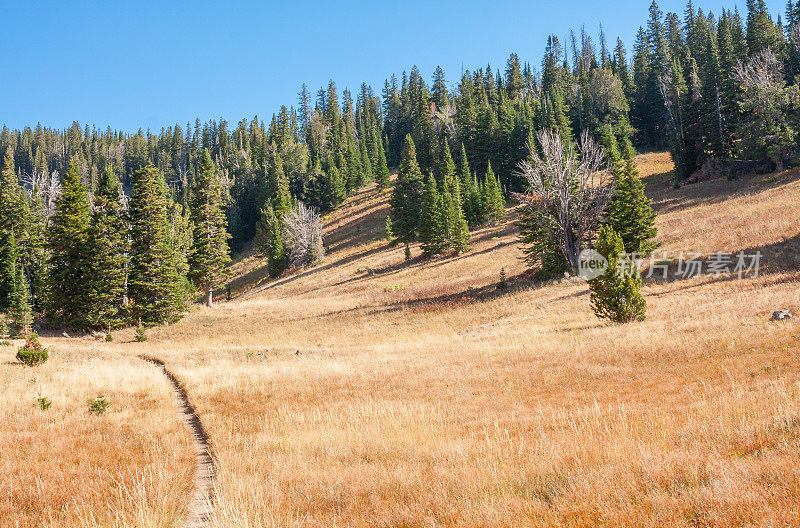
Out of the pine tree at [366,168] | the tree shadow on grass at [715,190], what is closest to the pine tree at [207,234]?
the tree shadow on grass at [715,190]

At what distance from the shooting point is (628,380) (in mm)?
13203

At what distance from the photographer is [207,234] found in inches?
1991

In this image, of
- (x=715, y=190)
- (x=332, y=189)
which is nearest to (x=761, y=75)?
(x=715, y=190)

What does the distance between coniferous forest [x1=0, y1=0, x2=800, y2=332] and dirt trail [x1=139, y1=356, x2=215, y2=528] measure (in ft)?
101

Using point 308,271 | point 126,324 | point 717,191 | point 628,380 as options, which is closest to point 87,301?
point 126,324

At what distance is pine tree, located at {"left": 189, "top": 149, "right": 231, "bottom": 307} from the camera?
49.8m

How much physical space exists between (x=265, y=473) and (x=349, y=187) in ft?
342

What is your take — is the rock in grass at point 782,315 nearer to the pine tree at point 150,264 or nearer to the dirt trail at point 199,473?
the dirt trail at point 199,473

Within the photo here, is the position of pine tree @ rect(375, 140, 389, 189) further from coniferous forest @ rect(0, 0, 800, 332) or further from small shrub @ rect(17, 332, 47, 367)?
small shrub @ rect(17, 332, 47, 367)

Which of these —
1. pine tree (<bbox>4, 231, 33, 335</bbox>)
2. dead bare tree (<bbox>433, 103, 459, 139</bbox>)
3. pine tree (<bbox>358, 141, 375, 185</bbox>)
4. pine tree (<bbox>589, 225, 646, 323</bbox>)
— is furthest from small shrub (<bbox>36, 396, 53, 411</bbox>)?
pine tree (<bbox>358, 141, 375, 185</bbox>)

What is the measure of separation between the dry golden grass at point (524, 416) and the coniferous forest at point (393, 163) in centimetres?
1140

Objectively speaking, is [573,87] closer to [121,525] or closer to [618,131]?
[618,131]

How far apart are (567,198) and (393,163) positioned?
91736mm

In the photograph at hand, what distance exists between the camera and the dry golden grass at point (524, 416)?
16.3ft
